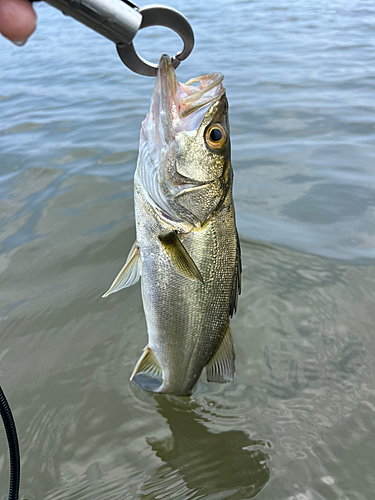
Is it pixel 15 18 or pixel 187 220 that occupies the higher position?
pixel 15 18

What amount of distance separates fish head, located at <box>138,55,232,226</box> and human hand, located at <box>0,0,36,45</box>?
798 millimetres

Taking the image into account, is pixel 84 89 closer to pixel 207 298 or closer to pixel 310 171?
pixel 310 171

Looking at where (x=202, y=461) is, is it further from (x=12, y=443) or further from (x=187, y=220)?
(x=187, y=220)

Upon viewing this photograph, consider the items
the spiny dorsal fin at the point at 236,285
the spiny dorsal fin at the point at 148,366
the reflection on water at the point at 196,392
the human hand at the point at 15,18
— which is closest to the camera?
the human hand at the point at 15,18

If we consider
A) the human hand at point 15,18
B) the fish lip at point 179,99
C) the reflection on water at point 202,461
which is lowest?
the reflection on water at point 202,461

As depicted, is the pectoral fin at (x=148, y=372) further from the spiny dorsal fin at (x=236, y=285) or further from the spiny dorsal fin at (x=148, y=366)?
the spiny dorsal fin at (x=236, y=285)

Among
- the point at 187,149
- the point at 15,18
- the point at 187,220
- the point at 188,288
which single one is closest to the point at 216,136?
the point at 187,149

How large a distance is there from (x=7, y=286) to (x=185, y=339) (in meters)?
1.95

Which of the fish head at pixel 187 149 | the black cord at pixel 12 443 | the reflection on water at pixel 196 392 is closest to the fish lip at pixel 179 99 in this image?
the fish head at pixel 187 149

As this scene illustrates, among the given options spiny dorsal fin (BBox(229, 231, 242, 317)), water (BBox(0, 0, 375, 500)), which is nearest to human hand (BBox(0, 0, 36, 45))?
spiny dorsal fin (BBox(229, 231, 242, 317))

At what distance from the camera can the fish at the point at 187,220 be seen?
6.47 feet

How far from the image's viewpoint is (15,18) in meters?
1.16

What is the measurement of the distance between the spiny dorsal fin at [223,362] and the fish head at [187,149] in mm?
690

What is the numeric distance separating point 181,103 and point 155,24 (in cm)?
38
